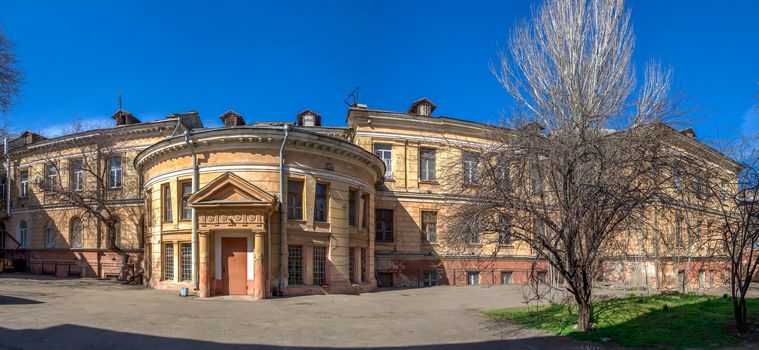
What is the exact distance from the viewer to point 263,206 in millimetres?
18938

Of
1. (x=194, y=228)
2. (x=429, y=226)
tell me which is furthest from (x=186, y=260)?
(x=429, y=226)

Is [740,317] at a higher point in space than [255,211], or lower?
lower

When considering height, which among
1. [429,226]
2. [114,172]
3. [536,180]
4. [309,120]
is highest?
[309,120]

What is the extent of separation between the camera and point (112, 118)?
122 ft

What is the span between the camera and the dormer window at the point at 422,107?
3406 cm

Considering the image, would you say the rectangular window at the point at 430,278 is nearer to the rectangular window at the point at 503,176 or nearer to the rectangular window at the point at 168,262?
the rectangular window at the point at 168,262

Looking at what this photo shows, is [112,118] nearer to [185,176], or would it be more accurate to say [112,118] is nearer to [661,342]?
[185,176]

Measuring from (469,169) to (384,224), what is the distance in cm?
1834

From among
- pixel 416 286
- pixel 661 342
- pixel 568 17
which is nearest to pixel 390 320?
pixel 661 342

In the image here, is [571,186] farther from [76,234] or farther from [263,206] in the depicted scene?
[76,234]

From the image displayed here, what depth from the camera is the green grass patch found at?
1088 cm

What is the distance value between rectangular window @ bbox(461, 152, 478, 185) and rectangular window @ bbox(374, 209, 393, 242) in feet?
59.2

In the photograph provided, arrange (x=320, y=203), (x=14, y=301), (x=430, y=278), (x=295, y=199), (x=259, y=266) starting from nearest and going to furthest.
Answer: (x=14, y=301) < (x=259, y=266) < (x=295, y=199) < (x=320, y=203) < (x=430, y=278)

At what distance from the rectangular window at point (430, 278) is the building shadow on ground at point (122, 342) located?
19334 mm
